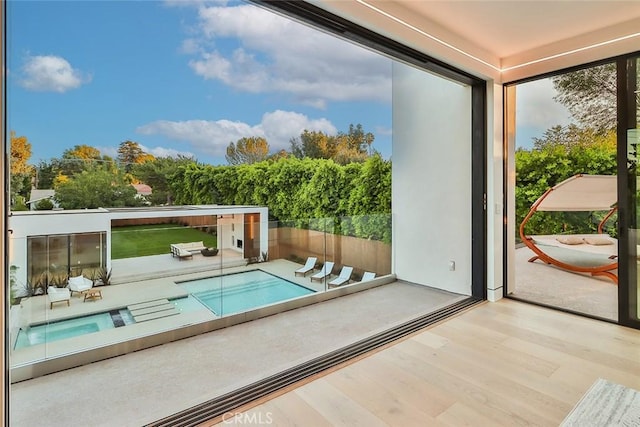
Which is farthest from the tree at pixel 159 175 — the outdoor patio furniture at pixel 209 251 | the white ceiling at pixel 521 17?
the white ceiling at pixel 521 17

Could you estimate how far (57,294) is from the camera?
2.93 metres

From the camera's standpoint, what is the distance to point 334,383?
6.78 ft

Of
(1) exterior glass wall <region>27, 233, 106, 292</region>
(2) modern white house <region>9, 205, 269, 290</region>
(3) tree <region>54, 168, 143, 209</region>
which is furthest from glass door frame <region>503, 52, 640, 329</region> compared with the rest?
(3) tree <region>54, 168, 143, 209</region>

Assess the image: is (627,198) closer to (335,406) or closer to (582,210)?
(582,210)

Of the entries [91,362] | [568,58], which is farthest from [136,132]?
[568,58]

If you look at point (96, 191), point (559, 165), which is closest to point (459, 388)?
point (559, 165)

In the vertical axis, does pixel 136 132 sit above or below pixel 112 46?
below

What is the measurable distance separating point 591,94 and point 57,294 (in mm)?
5489

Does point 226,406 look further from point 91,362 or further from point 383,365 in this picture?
point 91,362

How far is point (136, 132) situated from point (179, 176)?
4.44 ft

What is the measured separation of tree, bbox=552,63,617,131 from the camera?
3051 mm

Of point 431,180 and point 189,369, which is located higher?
point 431,180

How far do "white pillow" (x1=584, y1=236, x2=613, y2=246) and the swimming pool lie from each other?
5.10 meters

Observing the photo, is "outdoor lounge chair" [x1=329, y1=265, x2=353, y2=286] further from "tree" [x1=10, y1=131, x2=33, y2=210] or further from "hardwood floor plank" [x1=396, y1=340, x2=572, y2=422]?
"tree" [x1=10, y1=131, x2=33, y2=210]
